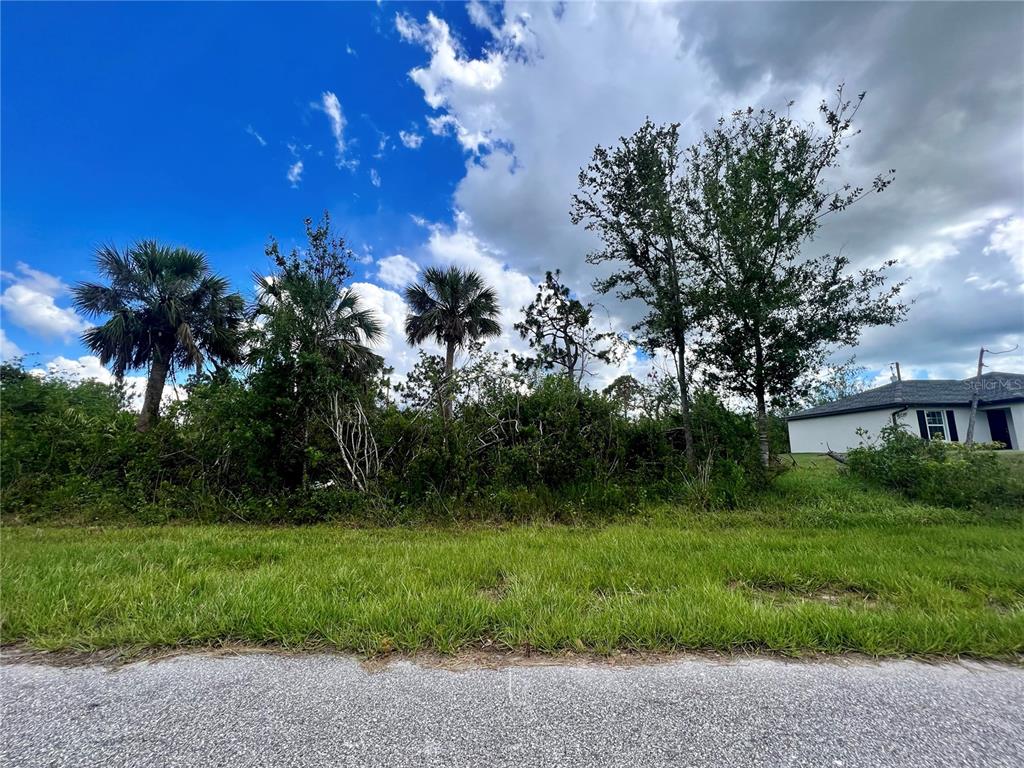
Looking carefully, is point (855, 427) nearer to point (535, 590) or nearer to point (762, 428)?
point (762, 428)

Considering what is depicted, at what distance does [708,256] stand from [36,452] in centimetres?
1283

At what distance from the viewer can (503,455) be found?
23.0 ft

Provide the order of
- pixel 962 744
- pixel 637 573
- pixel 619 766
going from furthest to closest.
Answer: pixel 637 573
pixel 962 744
pixel 619 766

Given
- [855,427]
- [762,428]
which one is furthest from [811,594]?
[855,427]

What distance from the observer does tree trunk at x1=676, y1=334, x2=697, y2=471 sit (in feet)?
25.0

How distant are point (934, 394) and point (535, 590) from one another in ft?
81.4

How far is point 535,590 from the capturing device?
3021mm

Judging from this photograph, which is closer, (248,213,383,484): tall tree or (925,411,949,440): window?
(248,213,383,484): tall tree

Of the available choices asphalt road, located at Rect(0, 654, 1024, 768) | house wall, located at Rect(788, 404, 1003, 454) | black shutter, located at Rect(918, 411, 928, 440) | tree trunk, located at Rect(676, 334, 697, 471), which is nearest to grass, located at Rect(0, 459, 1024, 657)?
asphalt road, located at Rect(0, 654, 1024, 768)

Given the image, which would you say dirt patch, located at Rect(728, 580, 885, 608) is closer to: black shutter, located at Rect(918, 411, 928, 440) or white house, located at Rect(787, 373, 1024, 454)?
white house, located at Rect(787, 373, 1024, 454)

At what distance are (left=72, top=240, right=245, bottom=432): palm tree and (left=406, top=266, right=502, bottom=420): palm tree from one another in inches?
222

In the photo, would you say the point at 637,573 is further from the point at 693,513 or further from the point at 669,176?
the point at 669,176

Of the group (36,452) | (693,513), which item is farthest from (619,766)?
(36,452)

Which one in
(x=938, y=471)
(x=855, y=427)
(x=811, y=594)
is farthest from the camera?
(x=855, y=427)
